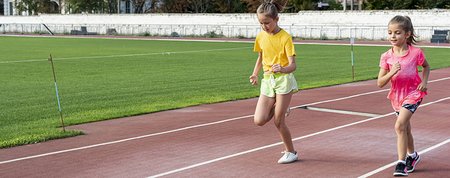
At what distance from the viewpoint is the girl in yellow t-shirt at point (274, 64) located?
7.21 metres

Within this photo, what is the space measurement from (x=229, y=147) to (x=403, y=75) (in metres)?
2.87

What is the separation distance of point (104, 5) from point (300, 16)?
132ft

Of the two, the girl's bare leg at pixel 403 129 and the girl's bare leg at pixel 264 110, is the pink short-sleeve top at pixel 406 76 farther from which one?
the girl's bare leg at pixel 264 110

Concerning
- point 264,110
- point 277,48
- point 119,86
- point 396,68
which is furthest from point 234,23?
point 396,68

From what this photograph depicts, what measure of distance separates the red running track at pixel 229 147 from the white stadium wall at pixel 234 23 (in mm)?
43839

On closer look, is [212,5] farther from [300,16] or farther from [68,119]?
[68,119]

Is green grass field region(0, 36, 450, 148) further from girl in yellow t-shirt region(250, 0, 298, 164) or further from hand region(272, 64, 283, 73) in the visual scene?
hand region(272, 64, 283, 73)

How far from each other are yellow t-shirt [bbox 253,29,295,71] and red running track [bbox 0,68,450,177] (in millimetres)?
1268

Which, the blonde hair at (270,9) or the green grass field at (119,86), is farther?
the green grass field at (119,86)

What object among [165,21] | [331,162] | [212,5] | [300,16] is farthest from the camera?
[212,5]

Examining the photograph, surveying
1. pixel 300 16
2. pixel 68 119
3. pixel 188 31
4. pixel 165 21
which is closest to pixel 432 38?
pixel 300 16

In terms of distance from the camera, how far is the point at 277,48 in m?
Result: 7.37

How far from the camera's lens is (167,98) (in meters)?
15.3

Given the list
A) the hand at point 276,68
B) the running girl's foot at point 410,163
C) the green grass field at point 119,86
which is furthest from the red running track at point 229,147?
the hand at point 276,68
